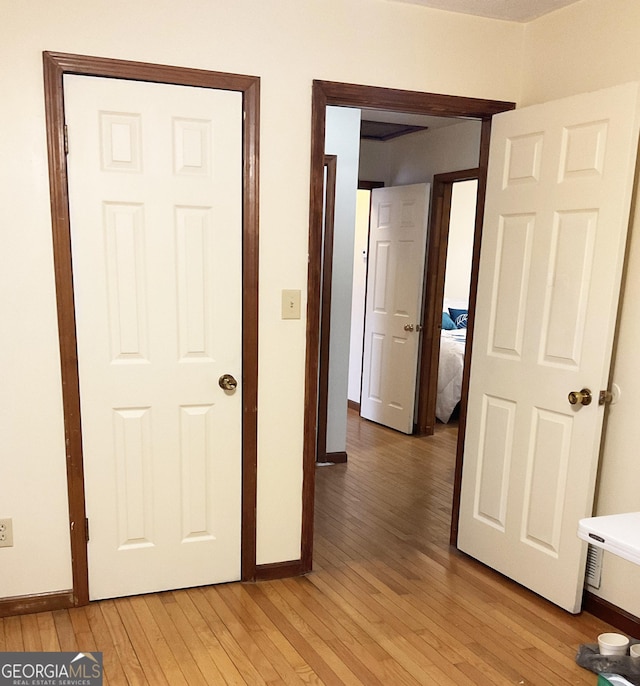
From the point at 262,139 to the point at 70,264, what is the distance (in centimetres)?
86

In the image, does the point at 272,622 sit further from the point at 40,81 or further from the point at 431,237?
the point at 431,237

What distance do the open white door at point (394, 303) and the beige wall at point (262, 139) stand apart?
7.20 ft

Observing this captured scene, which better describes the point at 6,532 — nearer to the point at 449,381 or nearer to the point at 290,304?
the point at 290,304

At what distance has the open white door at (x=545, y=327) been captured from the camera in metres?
2.29

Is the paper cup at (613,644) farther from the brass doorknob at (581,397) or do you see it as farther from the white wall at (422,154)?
the white wall at (422,154)

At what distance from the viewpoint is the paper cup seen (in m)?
2.15

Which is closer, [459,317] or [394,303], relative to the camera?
[394,303]

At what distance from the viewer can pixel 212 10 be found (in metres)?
2.26

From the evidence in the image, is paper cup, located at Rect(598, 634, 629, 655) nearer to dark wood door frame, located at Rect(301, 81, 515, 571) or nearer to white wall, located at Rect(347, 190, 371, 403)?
dark wood door frame, located at Rect(301, 81, 515, 571)

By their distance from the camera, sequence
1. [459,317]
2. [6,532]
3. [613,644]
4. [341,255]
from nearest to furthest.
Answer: [613,644]
[6,532]
[341,255]
[459,317]

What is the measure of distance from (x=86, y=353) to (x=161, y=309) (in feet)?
1.05

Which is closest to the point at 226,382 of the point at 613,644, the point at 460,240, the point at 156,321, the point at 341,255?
the point at 156,321

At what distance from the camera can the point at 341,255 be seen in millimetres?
4094

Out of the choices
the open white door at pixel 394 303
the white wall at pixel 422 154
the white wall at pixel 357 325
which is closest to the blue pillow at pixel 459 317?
the white wall at pixel 357 325
